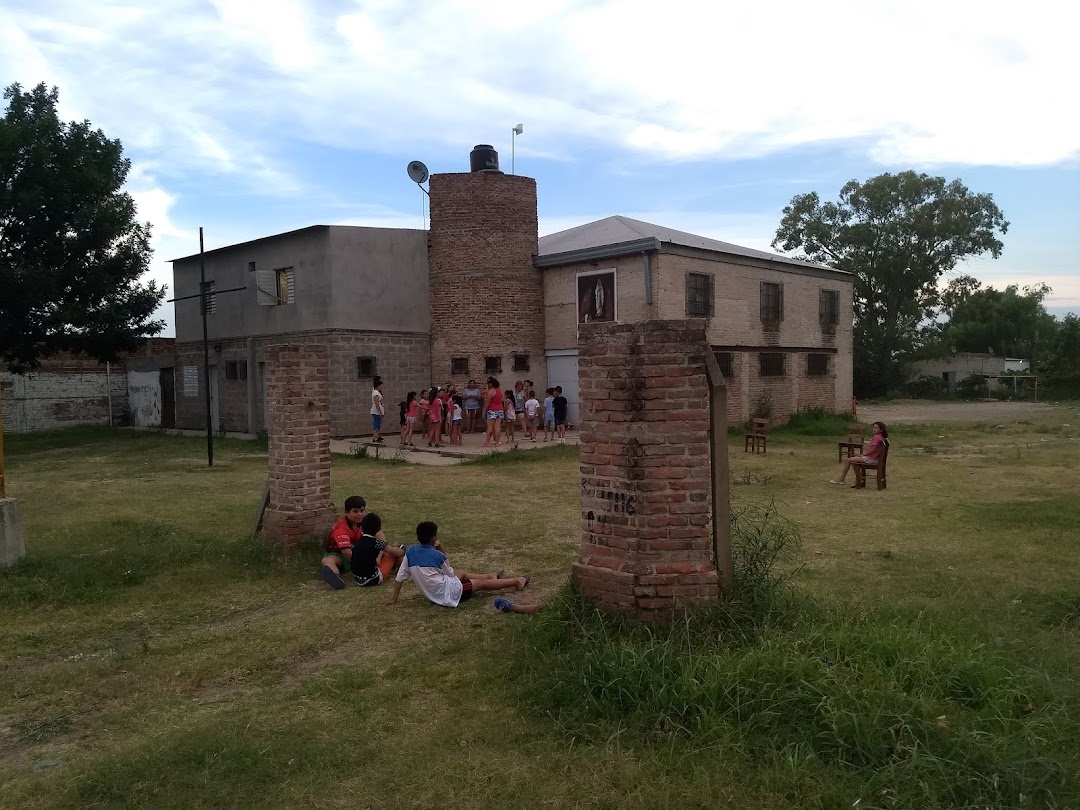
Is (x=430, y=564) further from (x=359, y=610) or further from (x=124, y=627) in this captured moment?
(x=124, y=627)

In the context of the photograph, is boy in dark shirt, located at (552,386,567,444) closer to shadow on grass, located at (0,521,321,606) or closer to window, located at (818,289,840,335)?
window, located at (818,289,840,335)

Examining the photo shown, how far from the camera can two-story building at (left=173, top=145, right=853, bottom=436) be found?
1902cm

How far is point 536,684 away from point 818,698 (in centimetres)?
142

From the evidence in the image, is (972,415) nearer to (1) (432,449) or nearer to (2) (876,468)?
(2) (876,468)

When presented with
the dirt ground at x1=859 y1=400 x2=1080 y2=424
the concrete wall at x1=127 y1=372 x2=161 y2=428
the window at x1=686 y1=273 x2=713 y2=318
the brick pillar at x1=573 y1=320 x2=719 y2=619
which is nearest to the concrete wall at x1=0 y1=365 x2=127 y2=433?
the concrete wall at x1=127 y1=372 x2=161 y2=428

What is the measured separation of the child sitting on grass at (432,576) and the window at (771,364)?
17040 mm

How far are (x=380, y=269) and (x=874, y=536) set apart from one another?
1459 cm

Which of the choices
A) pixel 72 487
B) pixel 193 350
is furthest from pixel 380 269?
pixel 72 487

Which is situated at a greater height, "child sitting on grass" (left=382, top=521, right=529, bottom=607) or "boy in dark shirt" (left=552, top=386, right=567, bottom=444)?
"boy in dark shirt" (left=552, top=386, right=567, bottom=444)

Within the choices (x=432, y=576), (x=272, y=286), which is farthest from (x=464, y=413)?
(x=432, y=576)

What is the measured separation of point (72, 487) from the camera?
11992 mm

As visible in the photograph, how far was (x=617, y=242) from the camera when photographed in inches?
757

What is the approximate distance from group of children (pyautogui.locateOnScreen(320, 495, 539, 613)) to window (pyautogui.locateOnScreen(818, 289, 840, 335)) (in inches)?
774

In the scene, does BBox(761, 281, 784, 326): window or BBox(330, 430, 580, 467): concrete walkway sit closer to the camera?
BBox(330, 430, 580, 467): concrete walkway
